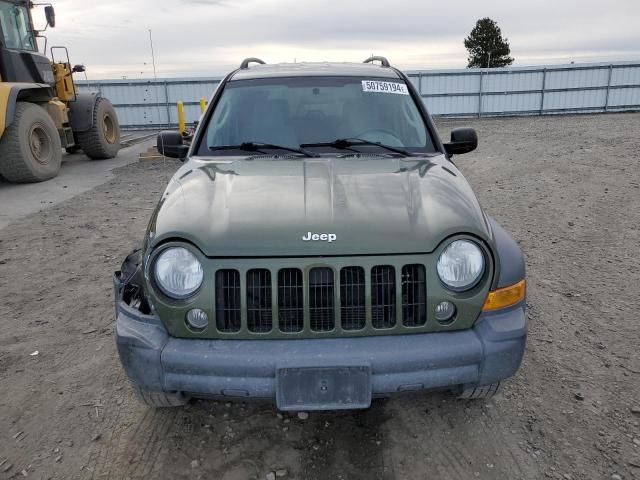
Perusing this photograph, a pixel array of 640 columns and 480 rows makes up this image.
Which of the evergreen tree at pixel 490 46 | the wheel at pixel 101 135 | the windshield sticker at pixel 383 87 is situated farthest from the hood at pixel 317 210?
the evergreen tree at pixel 490 46

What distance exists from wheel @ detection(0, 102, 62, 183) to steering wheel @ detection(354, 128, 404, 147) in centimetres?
800

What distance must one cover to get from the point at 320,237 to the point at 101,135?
1169cm

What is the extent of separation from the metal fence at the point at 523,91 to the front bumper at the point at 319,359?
1921cm

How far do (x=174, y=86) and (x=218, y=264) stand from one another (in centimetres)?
1940

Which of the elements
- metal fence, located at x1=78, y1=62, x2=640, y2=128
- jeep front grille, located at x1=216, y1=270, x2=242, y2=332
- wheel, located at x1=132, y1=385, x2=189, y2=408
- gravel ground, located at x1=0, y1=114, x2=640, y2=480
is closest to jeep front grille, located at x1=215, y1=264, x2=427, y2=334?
jeep front grille, located at x1=216, y1=270, x2=242, y2=332

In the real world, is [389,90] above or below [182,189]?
above

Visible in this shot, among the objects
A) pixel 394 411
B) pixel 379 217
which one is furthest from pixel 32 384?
pixel 379 217

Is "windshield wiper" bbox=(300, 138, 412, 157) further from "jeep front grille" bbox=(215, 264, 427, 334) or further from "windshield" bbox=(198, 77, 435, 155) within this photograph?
"jeep front grille" bbox=(215, 264, 427, 334)

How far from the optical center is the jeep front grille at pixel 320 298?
6.81 ft

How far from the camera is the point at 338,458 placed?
7.69ft

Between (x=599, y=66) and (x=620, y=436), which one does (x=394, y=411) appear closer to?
(x=620, y=436)

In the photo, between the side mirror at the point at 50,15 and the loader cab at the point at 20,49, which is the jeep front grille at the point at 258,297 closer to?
the loader cab at the point at 20,49

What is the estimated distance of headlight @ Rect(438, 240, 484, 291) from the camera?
6.96ft

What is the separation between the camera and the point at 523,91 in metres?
21.1
